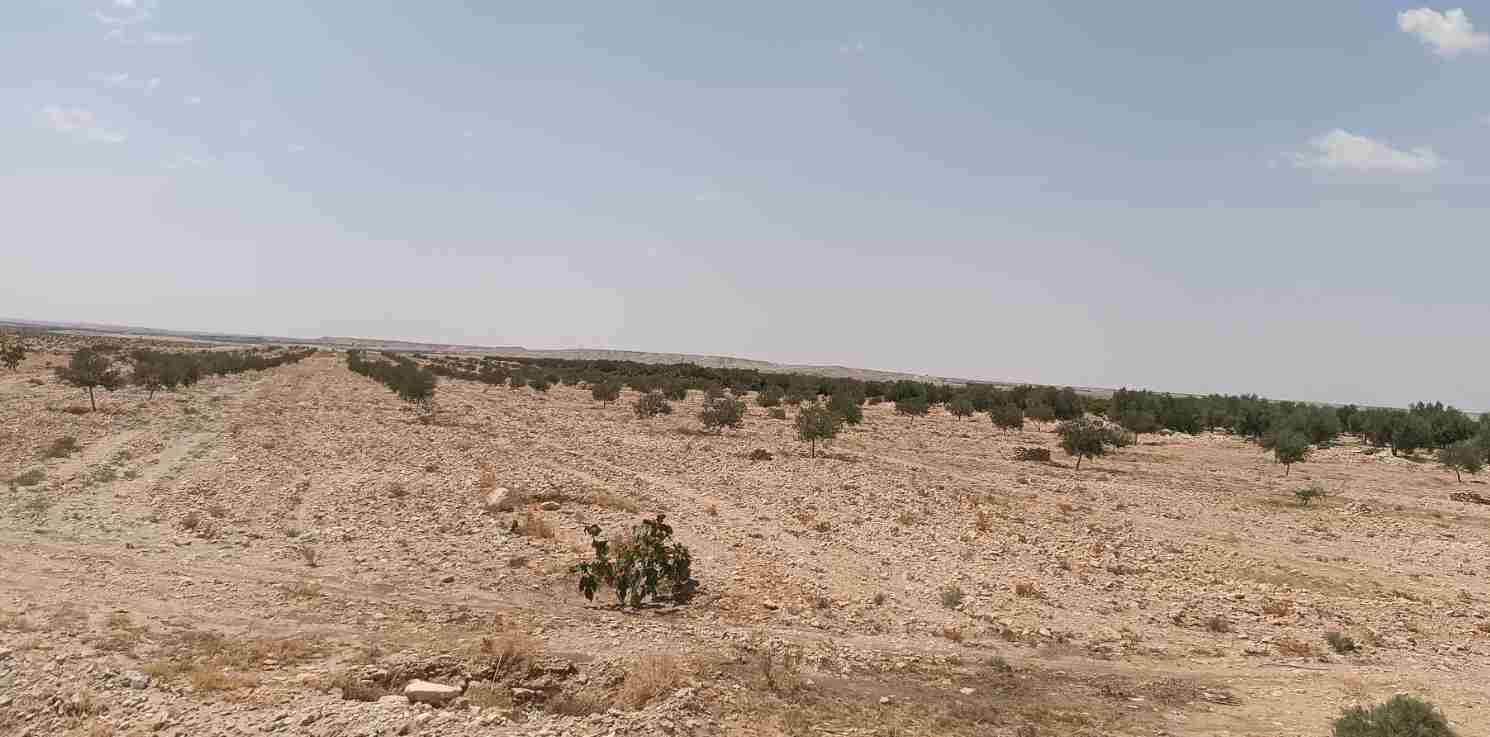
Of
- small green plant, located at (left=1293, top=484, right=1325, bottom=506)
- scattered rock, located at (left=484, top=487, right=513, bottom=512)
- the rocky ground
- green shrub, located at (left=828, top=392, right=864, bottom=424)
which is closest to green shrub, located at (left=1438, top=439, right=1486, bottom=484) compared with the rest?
the rocky ground

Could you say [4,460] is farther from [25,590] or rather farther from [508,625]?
[508,625]

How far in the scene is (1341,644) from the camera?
486 inches

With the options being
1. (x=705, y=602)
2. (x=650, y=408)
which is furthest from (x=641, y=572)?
(x=650, y=408)

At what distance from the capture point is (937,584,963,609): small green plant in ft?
45.8

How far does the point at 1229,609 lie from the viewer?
575 inches

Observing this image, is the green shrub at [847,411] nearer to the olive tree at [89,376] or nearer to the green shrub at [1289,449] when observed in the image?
the green shrub at [1289,449]

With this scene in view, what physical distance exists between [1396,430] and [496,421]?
55067 millimetres

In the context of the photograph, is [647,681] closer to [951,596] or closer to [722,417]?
[951,596]

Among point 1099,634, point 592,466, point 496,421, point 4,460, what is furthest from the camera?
point 496,421

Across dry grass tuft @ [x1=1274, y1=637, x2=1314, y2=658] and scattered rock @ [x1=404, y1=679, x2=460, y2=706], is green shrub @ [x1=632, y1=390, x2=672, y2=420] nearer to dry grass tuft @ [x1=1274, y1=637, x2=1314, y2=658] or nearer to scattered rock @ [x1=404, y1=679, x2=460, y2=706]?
dry grass tuft @ [x1=1274, y1=637, x2=1314, y2=658]

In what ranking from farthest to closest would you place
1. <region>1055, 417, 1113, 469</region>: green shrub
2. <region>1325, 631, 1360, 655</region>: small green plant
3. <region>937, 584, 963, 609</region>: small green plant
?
<region>1055, 417, 1113, 469</region>: green shrub → <region>937, 584, 963, 609</region>: small green plant → <region>1325, 631, 1360, 655</region>: small green plant

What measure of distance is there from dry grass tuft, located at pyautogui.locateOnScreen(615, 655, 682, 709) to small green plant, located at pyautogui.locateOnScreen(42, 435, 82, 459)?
2516 centimetres

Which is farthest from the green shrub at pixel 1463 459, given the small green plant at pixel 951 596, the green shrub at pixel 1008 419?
the small green plant at pixel 951 596

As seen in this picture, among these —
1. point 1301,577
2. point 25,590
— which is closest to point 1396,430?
point 1301,577
